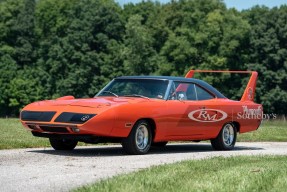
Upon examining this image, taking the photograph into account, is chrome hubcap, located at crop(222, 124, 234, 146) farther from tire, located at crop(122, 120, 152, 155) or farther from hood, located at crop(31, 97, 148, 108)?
hood, located at crop(31, 97, 148, 108)

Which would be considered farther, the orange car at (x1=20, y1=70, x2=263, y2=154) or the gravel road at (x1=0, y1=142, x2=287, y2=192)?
the orange car at (x1=20, y1=70, x2=263, y2=154)

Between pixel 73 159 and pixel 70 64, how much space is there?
207 feet

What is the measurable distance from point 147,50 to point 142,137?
61.8m

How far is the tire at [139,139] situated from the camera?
1217 centimetres

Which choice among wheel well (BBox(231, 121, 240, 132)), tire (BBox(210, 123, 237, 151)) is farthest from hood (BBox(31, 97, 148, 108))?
wheel well (BBox(231, 121, 240, 132))

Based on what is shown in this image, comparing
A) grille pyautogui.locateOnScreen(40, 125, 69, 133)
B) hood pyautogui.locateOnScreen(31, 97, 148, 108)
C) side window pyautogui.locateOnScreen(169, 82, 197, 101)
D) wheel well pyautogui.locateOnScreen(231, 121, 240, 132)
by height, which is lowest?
wheel well pyautogui.locateOnScreen(231, 121, 240, 132)

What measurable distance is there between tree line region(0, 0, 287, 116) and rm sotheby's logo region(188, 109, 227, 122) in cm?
5269

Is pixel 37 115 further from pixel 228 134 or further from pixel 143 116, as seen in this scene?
pixel 228 134

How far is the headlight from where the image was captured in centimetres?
1145

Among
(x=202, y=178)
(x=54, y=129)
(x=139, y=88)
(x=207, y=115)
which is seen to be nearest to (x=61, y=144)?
(x=54, y=129)

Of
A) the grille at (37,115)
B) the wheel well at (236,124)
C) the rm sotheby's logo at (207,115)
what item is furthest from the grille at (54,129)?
the wheel well at (236,124)

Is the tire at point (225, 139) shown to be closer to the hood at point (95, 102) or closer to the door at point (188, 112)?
the door at point (188, 112)

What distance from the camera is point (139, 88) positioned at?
13.4 metres

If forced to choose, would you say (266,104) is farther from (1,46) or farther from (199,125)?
(199,125)
